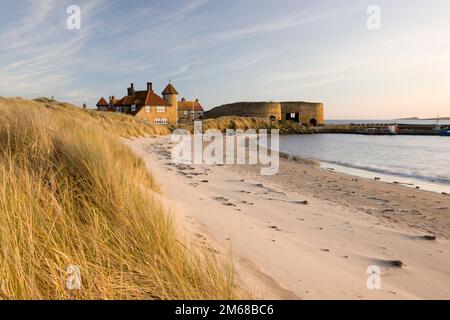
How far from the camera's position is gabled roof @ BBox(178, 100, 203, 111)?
233ft

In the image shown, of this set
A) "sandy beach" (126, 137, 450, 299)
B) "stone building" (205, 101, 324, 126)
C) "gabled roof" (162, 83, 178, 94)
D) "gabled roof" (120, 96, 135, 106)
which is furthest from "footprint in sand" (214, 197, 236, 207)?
"stone building" (205, 101, 324, 126)

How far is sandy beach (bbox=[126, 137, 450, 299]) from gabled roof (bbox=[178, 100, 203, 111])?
62779mm

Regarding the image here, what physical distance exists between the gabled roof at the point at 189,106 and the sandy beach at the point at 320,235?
206 ft

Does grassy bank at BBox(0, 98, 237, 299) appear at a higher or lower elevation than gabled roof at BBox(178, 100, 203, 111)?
lower

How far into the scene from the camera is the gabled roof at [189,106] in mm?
70925

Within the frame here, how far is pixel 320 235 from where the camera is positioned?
194 inches

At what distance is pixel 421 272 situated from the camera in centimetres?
379

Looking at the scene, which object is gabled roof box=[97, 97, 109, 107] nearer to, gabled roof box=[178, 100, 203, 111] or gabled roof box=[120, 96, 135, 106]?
gabled roof box=[120, 96, 135, 106]

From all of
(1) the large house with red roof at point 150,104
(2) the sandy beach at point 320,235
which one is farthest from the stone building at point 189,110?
(2) the sandy beach at point 320,235

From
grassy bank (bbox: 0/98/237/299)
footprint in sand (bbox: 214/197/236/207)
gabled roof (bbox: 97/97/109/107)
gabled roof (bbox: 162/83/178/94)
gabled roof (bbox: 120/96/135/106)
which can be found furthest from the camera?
gabled roof (bbox: 97/97/109/107)

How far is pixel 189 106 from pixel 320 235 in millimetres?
68331

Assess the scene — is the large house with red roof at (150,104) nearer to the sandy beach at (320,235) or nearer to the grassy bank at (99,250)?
the sandy beach at (320,235)

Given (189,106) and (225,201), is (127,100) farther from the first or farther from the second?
(225,201)
